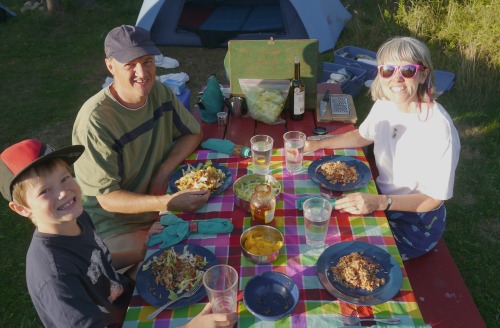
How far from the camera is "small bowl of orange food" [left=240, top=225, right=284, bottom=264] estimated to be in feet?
7.64

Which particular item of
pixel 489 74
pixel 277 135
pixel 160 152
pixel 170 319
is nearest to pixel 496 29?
pixel 489 74

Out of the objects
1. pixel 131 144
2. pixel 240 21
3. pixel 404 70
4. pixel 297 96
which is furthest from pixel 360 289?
pixel 240 21

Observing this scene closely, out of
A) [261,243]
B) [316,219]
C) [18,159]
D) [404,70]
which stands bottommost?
[261,243]

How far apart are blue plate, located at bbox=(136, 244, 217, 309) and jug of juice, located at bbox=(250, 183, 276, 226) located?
1.24 feet

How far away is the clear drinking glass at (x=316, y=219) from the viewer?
2383 millimetres

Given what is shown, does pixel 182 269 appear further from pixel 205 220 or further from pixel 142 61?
pixel 142 61

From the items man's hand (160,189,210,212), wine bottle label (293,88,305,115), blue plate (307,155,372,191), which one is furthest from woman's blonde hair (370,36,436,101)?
man's hand (160,189,210,212)

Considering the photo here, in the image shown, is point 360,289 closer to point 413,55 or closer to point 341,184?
point 341,184

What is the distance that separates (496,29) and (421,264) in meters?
4.95

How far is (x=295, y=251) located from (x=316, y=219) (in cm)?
22

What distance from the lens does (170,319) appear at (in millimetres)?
2074

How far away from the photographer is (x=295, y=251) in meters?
2.42

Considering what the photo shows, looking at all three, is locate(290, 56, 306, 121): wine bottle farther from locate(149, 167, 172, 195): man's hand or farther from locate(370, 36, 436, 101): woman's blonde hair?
locate(149, 167, 172, 195): man's hand

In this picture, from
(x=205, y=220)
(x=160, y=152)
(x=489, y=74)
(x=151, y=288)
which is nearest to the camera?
(x=151, y=288)
